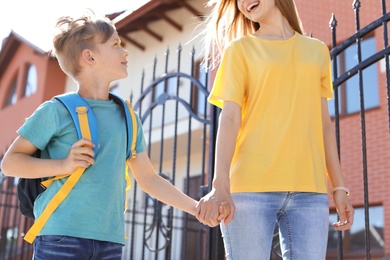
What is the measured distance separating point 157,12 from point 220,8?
1145cm

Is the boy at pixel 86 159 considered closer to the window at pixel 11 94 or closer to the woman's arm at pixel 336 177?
the woman's arm at pixel 336 177

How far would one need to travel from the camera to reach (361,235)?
32.3 ft

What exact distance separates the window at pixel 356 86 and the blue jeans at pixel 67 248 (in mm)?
7902

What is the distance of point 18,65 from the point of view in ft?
63.9

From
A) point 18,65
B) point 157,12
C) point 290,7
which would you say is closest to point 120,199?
point 290,7

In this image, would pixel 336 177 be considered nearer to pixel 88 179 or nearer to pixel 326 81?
pixel 326 81

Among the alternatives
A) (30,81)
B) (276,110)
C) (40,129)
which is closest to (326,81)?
(276,110)

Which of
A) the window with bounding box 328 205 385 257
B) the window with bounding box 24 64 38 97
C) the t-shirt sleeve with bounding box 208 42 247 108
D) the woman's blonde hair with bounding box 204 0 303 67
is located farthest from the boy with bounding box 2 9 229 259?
the window with bounding box 24 64 38 97

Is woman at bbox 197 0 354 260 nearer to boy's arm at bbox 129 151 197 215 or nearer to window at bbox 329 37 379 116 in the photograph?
boy's arm at bbox 129 151 197 215

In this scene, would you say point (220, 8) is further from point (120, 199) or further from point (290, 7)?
point (120, 199)

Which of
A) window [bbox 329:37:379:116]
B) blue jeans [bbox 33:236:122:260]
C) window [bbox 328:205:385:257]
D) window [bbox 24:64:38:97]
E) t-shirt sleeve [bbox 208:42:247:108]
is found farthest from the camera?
window [bbox 24:64:38:97]

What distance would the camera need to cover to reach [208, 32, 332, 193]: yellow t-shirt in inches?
87.9

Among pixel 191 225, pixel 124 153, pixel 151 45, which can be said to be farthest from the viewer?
pixel 151 45

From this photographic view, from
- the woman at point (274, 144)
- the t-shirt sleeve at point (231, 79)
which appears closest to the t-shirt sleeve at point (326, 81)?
the woman at point (274, 144)
